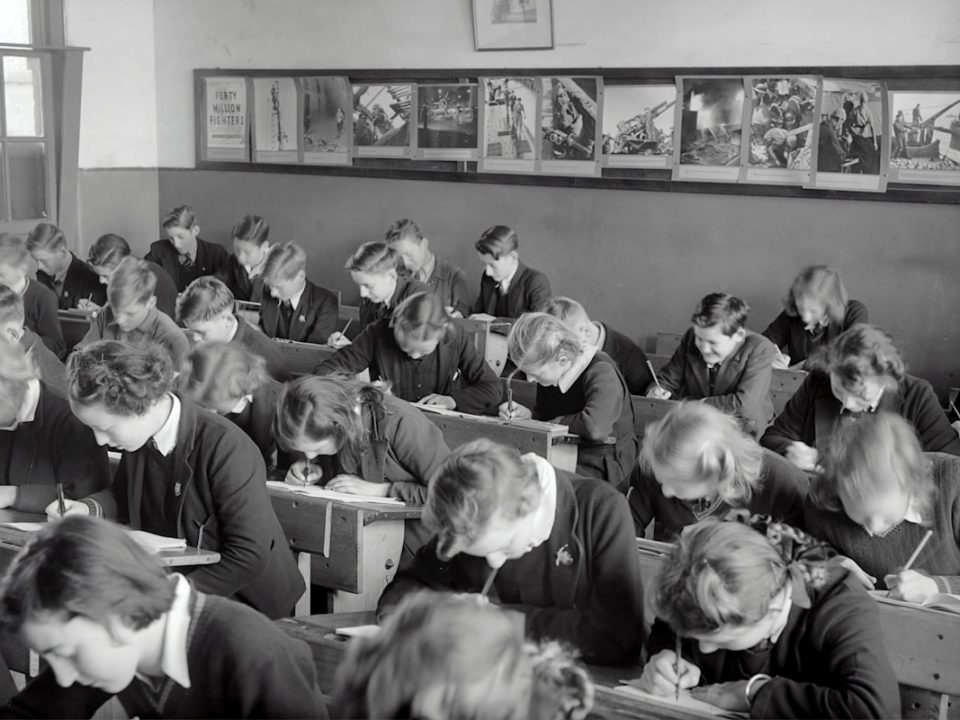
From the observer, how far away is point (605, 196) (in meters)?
6.98

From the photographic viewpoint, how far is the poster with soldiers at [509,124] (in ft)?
23.4

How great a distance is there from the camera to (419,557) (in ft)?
8.79

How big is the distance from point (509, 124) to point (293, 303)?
6.53 feet

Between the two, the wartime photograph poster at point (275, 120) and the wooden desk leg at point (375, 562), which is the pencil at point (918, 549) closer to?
the wooden desk leg at point (375, 562)

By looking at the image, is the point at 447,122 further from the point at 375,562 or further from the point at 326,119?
the point at 375,562

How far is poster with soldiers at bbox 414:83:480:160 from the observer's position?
739cm

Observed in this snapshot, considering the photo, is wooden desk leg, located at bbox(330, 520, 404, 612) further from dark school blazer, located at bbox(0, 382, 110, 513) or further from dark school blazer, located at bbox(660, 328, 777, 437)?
dark school blazer, located at bbox(660, 328, 777, 437)

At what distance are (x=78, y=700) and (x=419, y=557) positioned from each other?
893mm

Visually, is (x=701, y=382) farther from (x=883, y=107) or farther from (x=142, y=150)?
(x=142, y=150)

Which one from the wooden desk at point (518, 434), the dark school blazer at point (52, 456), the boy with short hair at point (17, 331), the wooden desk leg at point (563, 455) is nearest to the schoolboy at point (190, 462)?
the dark school blazer at point (52, 456)

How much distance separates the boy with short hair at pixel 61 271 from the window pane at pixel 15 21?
5.41 ft

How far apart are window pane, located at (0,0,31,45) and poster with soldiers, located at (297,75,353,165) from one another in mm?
1837

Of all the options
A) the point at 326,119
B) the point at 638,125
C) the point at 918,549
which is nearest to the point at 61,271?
the point at 326,119

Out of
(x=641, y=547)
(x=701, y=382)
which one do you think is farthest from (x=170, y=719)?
(x=701, y=382)
